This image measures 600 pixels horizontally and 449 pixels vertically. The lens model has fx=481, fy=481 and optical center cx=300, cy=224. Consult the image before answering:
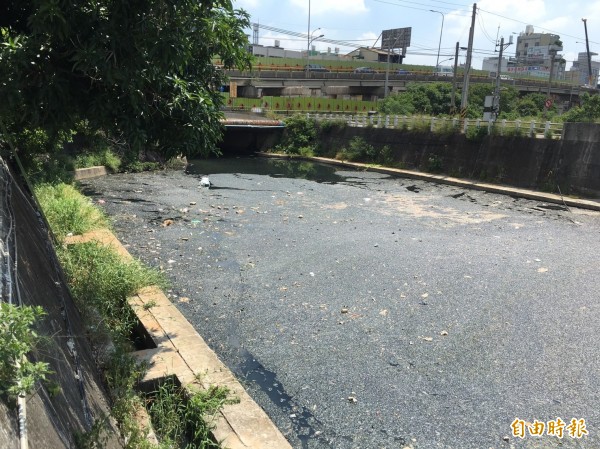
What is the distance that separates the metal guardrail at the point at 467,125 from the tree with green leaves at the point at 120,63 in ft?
56.6

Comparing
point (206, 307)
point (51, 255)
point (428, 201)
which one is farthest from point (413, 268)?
point (428, 201)

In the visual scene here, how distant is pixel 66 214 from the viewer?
913 centimetres

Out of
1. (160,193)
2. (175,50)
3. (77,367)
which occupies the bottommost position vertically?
(160,193)

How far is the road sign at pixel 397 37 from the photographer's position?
8200 centimetres

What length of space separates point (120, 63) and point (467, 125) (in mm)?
20736

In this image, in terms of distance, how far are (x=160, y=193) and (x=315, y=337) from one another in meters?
12.3

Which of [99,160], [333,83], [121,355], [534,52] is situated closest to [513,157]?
[99,160]

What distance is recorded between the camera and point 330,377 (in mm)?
5109

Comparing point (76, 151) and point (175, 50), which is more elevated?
point (175, 50)

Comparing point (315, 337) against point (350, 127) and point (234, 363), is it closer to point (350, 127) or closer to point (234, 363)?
point (234, 363)

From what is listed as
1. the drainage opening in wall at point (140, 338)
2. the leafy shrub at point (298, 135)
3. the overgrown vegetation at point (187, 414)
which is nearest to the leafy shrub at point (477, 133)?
the leafy shrub at point (298, 135)

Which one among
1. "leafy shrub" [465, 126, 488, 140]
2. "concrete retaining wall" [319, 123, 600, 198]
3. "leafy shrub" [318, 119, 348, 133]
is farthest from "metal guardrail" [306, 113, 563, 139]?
"concrete retaining wall" [319, 123, 600, 198]

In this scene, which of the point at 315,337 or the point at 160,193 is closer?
the point at 315,337

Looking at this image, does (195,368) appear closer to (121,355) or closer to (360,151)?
(121,355)
